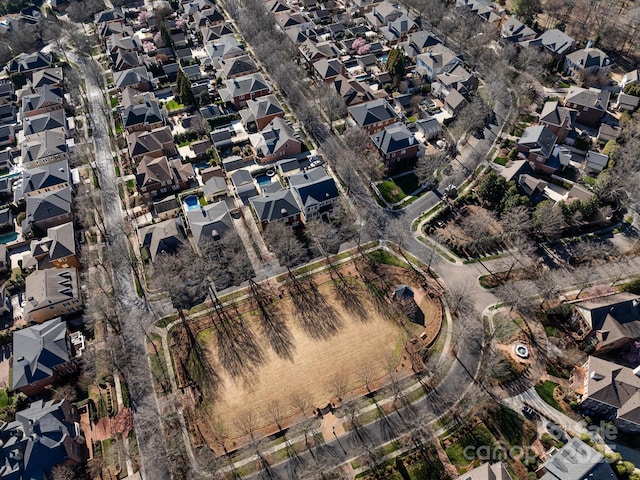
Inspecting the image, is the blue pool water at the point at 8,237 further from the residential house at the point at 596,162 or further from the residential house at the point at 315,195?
the residential house at the point at 596,162

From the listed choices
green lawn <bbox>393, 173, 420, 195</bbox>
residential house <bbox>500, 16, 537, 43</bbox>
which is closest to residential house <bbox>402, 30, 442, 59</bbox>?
residential house <bbox>500, 16, 537, 43</bbox>

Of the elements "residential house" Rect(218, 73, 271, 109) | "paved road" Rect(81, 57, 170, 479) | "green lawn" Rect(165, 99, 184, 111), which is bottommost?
"paved road" Rect(81, 57, 170, 479)

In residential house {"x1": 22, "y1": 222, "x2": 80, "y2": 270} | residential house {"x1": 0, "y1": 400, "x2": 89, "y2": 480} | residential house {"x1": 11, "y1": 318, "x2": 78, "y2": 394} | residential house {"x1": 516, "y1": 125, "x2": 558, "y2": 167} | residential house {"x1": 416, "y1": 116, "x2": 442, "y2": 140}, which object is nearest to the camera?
residential house {"x1": 0, "y1": 400, "x2": 89, "y2": 480}

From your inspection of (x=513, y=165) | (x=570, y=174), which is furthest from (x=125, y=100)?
(x=570, y=174)

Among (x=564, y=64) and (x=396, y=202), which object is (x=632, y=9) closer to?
(x=564, y=64)

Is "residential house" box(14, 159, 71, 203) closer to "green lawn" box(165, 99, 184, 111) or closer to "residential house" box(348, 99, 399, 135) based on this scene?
"green lawn" box(165, 99, 184, 111)

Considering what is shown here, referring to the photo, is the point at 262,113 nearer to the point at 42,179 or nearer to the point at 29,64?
the point at 42,179
